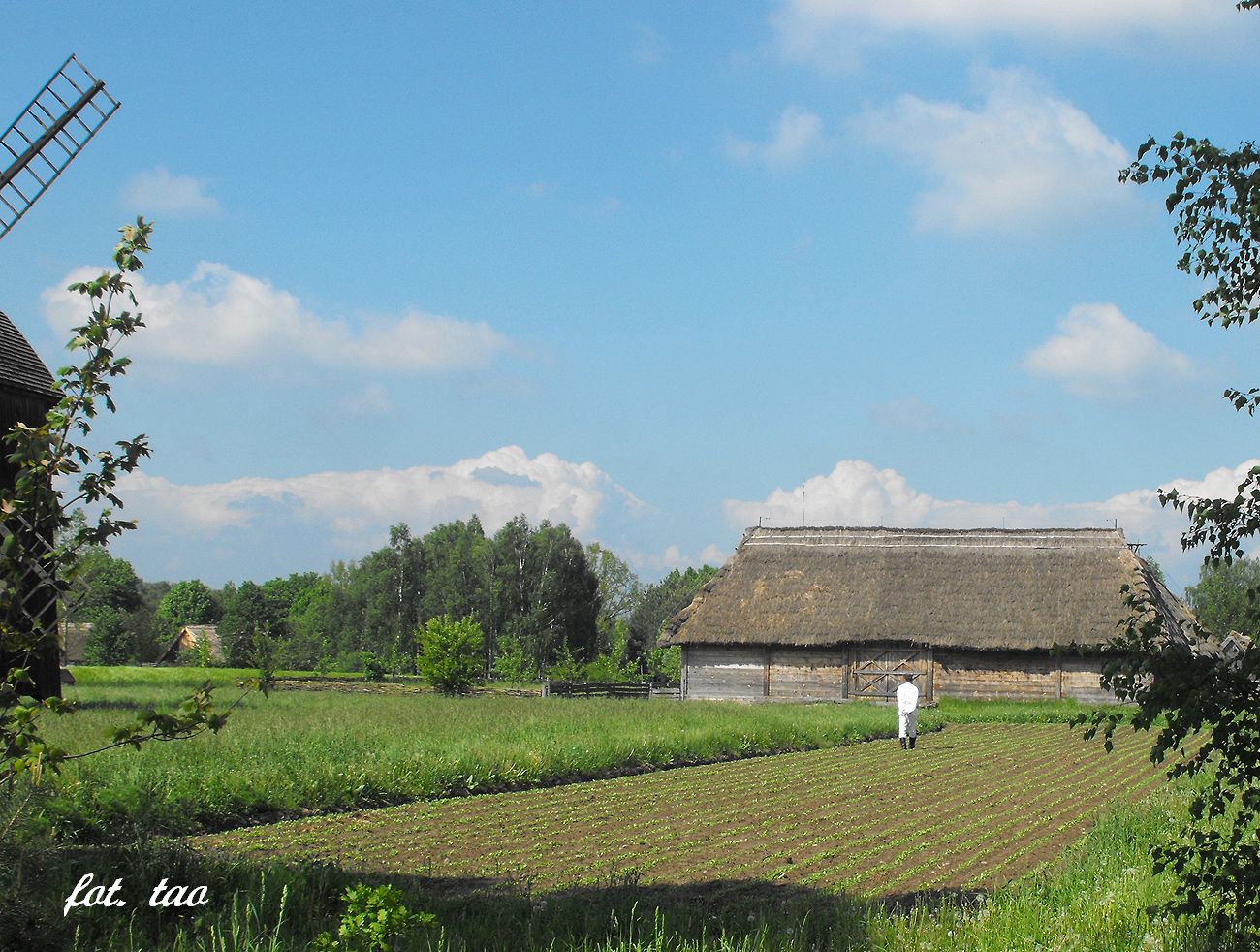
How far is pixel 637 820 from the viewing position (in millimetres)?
13469

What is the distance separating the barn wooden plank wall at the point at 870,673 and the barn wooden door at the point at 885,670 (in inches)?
1.3

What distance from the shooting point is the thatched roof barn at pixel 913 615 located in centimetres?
3981

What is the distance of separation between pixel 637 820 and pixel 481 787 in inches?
145

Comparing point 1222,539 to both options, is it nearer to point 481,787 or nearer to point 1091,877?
point 1091,877

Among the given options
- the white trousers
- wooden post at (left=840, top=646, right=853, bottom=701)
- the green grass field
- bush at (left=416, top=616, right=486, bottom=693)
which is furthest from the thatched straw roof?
the green grass field

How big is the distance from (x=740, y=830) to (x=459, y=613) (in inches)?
2637

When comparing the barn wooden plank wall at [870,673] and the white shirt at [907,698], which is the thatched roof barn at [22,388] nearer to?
the white shirt at [907,698]

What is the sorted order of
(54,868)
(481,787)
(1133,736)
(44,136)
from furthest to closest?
(1133,736)
(44,136)
(481,787)
(54,868)

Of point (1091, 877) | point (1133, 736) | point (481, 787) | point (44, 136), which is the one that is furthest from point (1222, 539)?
point (1133, 736)

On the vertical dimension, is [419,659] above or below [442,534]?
below

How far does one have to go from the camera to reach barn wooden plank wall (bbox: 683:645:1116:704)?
129ft

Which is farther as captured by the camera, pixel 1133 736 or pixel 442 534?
pixel 442 534

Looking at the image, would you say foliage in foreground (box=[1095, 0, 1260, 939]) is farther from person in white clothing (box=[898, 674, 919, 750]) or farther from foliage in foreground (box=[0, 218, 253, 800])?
person in white clothing (box=[898, 674, 919, 750])

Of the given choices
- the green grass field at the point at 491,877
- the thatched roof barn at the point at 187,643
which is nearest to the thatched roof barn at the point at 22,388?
the green grass field at the point at 491,877
